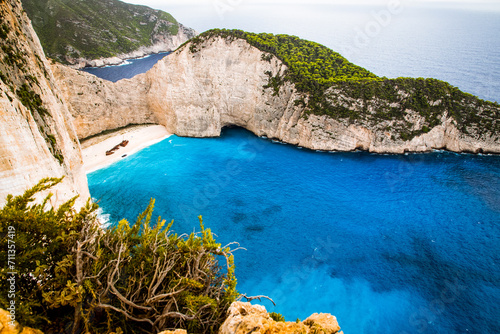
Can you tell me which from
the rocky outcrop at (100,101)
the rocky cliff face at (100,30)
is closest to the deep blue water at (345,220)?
the rocky outcrop at (100,101)

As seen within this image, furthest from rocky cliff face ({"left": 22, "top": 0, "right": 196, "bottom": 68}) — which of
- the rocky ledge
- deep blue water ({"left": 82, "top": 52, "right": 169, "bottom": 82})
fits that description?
the rocky ledge

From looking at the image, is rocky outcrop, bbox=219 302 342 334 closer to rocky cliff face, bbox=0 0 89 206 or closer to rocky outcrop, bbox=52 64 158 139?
rocky cliff face, bbox=0 0 89 206

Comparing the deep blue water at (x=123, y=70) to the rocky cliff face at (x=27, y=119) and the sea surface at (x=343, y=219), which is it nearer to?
the sea surface at (x=343, y=219)

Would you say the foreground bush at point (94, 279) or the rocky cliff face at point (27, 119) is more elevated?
the rocky cliff face at point (27, 119)

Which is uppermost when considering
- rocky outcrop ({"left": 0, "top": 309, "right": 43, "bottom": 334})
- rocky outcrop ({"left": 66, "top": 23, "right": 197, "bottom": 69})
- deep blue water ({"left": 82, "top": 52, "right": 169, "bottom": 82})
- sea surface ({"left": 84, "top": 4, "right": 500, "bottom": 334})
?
rocky outcrop ({"left": 66, "top": 23, "right": 197, "bottom": 69})

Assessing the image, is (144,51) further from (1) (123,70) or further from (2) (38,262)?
(2) (38,262)
